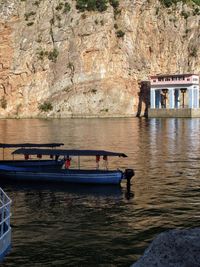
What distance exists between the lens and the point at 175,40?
168375mm

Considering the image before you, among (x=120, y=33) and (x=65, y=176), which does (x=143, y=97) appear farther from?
(x=65, y=176)

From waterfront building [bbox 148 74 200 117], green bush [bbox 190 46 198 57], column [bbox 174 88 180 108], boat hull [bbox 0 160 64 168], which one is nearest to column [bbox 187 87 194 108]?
waterfront building [bbox 148 74 200 117]

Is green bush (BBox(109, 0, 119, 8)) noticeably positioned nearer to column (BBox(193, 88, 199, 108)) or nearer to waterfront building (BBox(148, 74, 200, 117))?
waterfront building (BBox(148, 74, 200, 117))

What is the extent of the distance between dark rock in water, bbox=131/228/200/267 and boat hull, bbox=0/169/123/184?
1051 inches

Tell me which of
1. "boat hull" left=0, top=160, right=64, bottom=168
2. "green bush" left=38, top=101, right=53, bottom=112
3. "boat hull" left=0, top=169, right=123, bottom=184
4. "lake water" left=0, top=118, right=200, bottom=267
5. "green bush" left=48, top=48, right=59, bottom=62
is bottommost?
"lake water" left=0, top=118, right=200, bottom=267

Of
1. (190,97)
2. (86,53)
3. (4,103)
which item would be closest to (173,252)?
(190,97)

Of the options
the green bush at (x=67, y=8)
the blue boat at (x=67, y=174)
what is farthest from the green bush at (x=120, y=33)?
the blue boat at (x=67, y=174)

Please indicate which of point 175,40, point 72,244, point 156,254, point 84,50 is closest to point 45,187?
point 72,244

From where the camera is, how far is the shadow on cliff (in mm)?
161250

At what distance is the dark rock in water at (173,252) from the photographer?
9516 mm

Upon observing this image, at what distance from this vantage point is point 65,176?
3797 cm

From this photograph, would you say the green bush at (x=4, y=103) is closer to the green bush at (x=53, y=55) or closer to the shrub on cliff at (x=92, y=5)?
the green bush at (x=53, y=55)

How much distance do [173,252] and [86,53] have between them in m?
153

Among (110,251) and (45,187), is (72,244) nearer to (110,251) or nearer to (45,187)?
(110,251)
